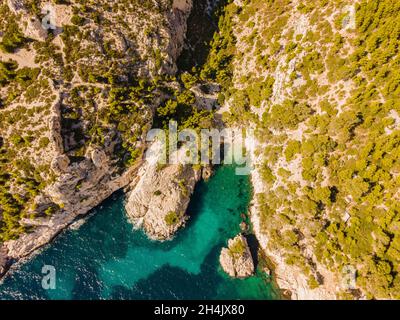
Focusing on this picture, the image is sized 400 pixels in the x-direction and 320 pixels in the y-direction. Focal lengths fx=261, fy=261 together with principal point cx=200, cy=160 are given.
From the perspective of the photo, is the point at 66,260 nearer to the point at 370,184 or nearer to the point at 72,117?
the point at 72,117

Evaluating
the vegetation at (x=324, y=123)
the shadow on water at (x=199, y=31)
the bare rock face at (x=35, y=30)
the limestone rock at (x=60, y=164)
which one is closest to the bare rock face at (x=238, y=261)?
the vegetation at (x=324, y=123)

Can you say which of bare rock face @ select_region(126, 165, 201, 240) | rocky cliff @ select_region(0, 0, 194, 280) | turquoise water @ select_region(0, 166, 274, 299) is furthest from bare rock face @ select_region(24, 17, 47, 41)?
turquoise water @ select_region(0, 166, 274, 299)

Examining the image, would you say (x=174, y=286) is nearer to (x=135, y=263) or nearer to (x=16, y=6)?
(x=135, y=263)

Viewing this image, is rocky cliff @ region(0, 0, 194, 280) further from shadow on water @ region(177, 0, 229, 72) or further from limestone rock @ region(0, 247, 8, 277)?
shadow on water @ region(177, 0, 229, 72)

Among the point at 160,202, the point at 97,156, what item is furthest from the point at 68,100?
the point at 160,202

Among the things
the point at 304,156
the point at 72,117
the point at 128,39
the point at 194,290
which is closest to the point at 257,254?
the point at 194,290

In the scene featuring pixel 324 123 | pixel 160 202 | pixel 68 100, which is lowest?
pixel 160 202

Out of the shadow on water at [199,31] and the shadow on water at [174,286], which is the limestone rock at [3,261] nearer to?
the shadow on water at [174,286]

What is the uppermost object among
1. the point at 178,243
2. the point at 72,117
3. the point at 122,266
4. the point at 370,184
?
the point at 72,117
